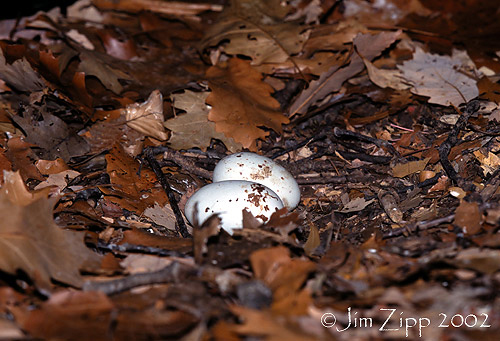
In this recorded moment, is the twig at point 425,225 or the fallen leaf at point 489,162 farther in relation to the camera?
the fallen leaf at point 489,162

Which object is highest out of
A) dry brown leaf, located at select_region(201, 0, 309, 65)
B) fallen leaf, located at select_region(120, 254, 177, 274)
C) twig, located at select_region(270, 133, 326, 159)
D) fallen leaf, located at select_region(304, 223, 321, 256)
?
dry brown leaf, located at select_region(201, 0, 309, 65)

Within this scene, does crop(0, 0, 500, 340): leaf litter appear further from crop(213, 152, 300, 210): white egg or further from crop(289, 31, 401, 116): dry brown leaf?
crop(213, 152, 300, 210): white egg

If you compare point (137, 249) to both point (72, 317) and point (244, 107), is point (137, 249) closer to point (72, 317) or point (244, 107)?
point (72, 317)

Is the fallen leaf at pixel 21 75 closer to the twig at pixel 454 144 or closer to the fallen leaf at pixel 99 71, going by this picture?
the fallen leaf at pixel 99 71

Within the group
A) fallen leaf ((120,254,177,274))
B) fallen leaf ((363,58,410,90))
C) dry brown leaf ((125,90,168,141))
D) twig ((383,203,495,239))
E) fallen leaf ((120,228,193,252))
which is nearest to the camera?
fallen leaf ((120,254,177,274))

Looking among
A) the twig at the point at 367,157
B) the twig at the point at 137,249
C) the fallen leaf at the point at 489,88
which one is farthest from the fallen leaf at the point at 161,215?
the fallen leaf at the point at 489,88

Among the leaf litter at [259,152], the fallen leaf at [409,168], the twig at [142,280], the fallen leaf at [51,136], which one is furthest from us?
the fallen leaf at [51,136]

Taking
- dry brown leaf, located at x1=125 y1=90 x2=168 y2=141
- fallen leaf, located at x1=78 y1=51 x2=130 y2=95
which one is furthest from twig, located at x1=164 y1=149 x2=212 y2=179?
fallen leaf, located at x1=78 y1=51 x2=130 y2=95
